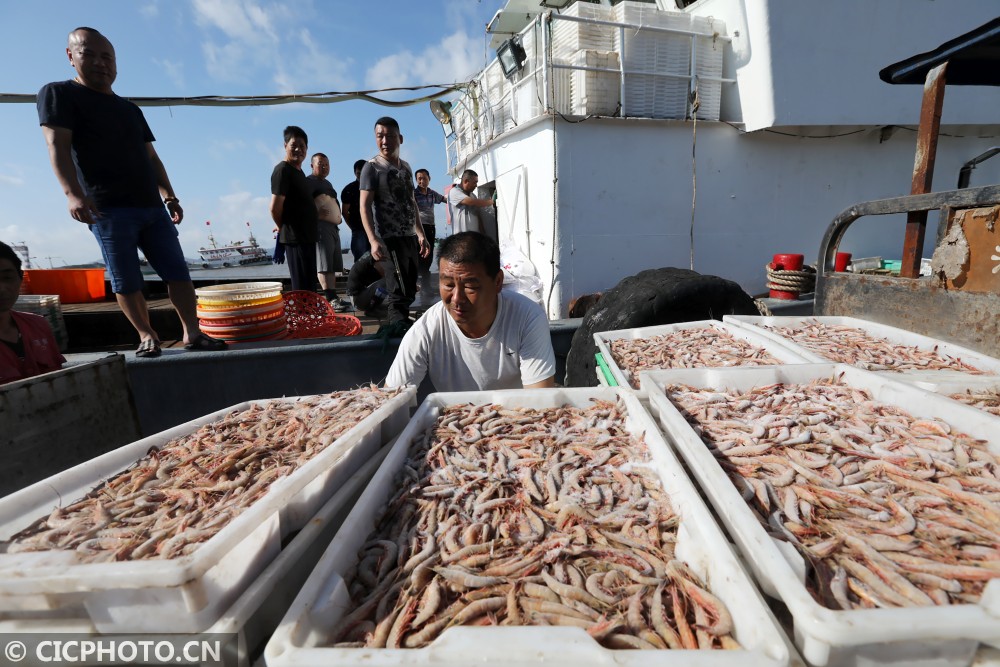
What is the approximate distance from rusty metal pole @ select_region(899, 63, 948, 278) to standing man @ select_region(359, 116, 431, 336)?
5239 mm

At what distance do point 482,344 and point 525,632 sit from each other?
238 cm

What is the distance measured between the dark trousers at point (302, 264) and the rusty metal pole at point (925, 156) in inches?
288

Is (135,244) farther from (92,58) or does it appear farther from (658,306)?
(658,306)

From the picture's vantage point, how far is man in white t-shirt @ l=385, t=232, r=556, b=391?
3162mm

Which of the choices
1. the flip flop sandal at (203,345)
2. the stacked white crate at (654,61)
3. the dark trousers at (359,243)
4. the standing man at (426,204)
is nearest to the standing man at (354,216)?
the dark trousers at (359,243)

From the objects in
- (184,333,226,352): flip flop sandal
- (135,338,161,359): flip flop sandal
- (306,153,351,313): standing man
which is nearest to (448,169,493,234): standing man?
(306,153,351,313): standing man

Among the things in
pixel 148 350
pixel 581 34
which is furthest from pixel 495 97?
pixel 148 350

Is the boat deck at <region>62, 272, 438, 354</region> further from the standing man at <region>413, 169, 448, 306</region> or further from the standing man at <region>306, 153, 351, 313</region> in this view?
the standing man at <region>413, 169, 448, 306</region>

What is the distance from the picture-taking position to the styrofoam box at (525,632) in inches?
39.4

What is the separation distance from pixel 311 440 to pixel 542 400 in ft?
4.12

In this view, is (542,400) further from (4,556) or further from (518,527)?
(4,556)

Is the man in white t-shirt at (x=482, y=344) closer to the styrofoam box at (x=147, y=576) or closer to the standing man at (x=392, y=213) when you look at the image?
the styrofoam box at (x=147, y=576)

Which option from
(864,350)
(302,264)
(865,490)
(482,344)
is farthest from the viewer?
(302,264)

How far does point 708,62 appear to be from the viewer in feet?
27.7
